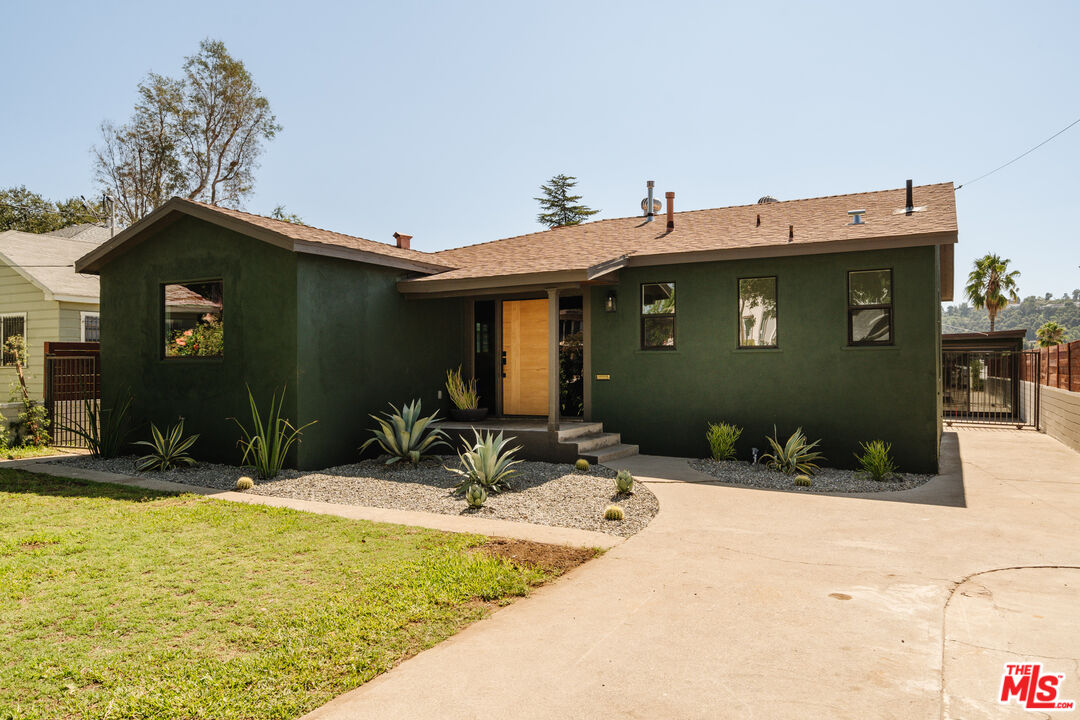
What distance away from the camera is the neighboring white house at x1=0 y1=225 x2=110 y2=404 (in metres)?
13.1

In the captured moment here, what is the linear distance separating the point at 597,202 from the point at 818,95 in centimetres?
2318

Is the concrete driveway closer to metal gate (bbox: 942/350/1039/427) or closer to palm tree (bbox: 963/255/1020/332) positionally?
metal gate (bbox: 942/350/1039/427)

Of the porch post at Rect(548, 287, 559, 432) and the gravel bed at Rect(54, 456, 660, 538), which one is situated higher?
the porch post at Rect(548, 287, 559, 432)

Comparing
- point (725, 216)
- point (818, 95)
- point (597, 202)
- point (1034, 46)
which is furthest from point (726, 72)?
point (597, 202)

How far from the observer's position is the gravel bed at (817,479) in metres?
7.36

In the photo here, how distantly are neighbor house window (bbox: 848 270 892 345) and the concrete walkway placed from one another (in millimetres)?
5222

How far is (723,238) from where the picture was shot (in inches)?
376

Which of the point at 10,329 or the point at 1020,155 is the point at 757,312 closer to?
the point at 1020,155

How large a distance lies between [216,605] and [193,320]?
22.1ft

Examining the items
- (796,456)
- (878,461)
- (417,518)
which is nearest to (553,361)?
(796,456)

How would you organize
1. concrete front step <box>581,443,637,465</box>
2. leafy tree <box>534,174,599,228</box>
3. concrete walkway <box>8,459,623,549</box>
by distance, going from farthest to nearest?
leafy tree <box>534,174,599,228</box>, concrete front step <box>581,443,637,465</box>, concrete walkway <box>8,459,623,549</box>

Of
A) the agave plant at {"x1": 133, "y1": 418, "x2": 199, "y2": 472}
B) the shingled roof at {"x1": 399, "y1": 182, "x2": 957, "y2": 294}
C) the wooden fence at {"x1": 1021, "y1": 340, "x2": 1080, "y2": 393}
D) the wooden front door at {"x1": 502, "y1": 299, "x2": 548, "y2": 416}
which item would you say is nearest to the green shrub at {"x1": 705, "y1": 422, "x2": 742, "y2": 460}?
the shingled roof at {"x1": 399, "y1": 182, "x2": 957, "y2": 294}

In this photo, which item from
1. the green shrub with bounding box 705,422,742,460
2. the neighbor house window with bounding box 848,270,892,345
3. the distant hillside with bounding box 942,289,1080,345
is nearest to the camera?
the neighbor house window with bounding box 848,270,892,345

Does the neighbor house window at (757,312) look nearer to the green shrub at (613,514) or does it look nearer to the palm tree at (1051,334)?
the green shrub at (613,514)
